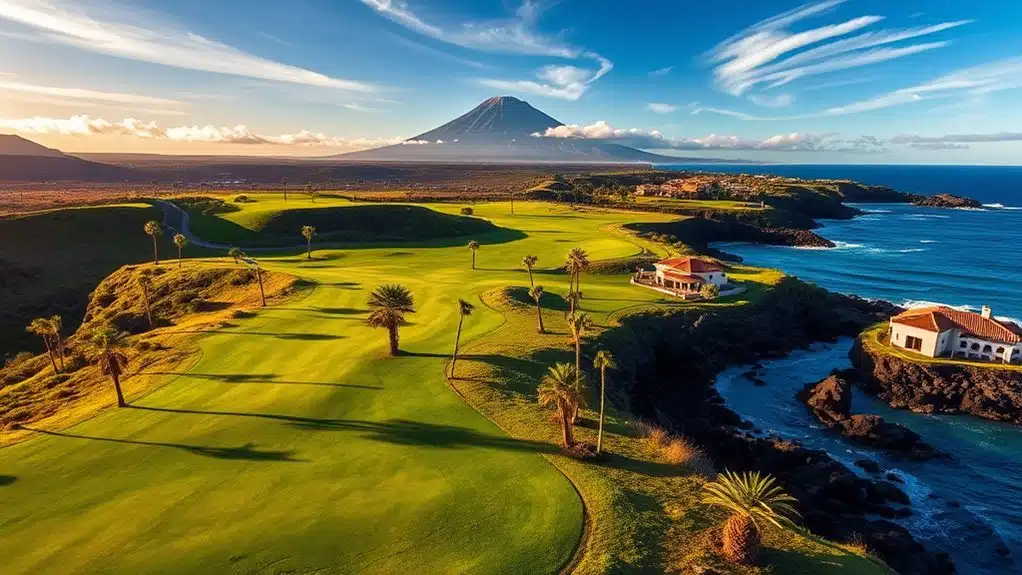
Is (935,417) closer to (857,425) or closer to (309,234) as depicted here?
(857,425)

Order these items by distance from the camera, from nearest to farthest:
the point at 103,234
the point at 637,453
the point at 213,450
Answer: the point at 213,450, the point at 637,453, the point at 103,234

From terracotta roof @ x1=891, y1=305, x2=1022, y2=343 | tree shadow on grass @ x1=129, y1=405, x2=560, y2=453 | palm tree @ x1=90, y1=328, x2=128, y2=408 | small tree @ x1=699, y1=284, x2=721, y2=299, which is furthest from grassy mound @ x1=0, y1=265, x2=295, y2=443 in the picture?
terracotta roof @ x1=891, y1=305, x2=1022, y2=343

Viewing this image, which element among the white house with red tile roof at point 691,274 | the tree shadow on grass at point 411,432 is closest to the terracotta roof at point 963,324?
the white house with red tile roof at point 691,274

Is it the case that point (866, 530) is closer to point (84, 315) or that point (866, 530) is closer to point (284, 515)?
point (284, 515)

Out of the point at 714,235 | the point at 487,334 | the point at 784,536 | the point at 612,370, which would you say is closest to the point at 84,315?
the point at 487,334

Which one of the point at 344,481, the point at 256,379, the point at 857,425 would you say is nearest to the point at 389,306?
the point at 256,379

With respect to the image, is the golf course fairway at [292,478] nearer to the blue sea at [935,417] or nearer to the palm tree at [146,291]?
the palm tree at [146,291]
